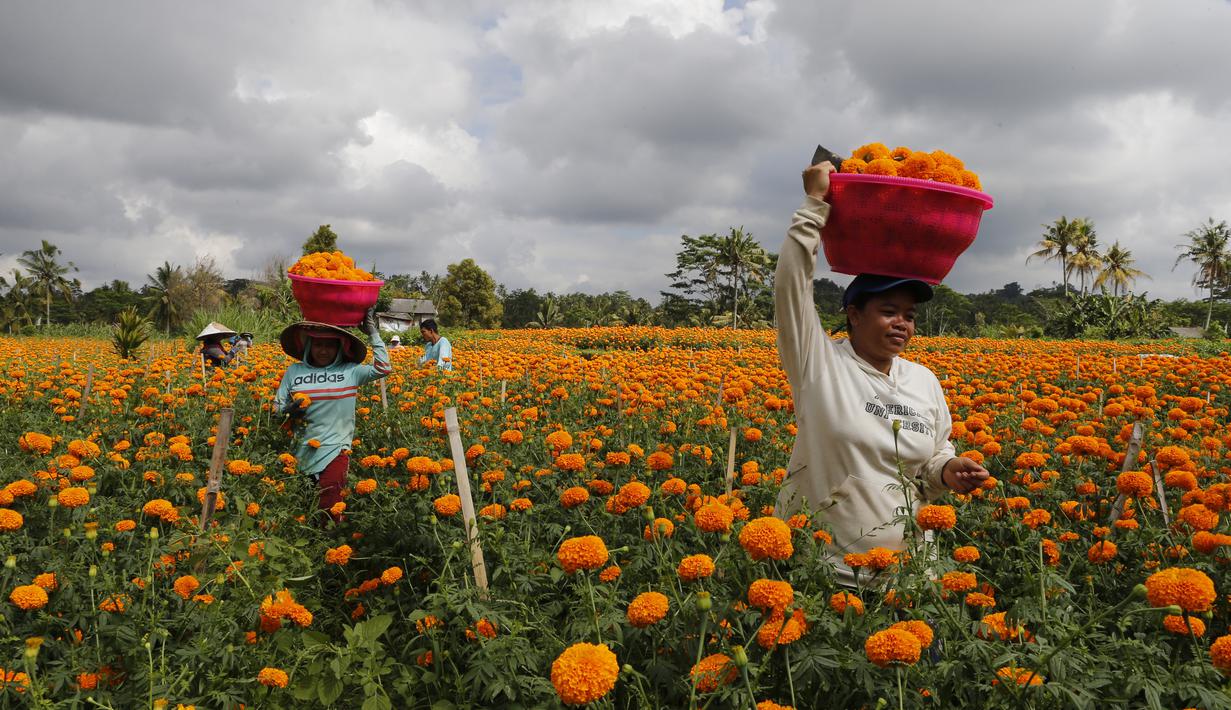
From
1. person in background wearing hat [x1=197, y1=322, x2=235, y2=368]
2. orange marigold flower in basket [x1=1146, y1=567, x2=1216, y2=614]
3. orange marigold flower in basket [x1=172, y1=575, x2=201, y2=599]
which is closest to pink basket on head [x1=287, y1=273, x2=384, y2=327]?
orange marigold flower in basket [x1=172, y1=575, x2=201, y2=599]

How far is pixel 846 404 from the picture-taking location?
1.89 m

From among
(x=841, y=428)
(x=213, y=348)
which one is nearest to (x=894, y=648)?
(x=841, y=428)

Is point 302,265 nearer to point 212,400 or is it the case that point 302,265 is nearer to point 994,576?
point 212,400

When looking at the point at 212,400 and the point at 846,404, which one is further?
the point at 212,400

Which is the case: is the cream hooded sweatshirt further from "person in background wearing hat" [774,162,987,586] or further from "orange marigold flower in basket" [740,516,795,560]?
"orange marigold flower in basket" [740,516,795,560]

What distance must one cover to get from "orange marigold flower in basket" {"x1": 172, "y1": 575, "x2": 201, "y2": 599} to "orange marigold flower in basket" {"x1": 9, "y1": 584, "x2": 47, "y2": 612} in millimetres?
337

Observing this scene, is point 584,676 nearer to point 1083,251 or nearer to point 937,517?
point 937,517

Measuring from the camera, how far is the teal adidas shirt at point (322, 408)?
407 centimetres

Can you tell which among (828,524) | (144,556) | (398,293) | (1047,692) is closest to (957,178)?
(828,524)

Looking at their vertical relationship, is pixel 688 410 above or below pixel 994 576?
above

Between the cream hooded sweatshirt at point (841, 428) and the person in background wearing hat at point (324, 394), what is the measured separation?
2.89 m

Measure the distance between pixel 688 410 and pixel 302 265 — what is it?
8.69 ft

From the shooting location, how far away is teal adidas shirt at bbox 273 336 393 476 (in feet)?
A: 13.3

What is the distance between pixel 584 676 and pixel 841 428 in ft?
3.50
